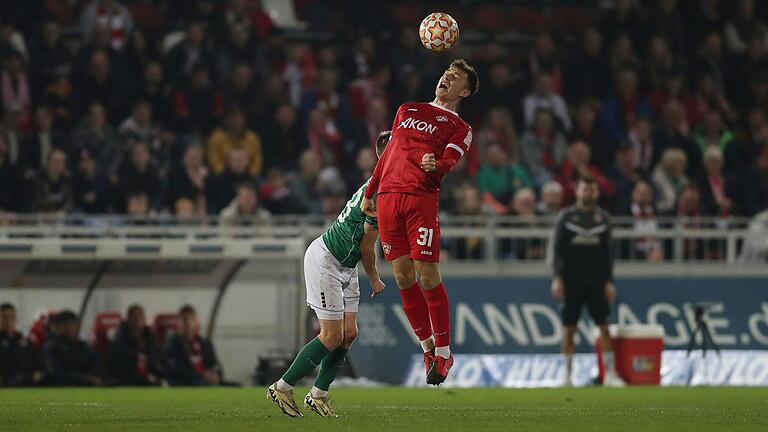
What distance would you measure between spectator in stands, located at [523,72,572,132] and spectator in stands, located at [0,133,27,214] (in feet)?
25.4

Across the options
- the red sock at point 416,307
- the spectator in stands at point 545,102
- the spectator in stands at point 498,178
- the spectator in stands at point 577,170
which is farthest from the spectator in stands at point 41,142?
the red sock at point 416,307

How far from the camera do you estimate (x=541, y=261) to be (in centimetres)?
1912

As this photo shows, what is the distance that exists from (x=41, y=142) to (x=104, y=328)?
3.63m

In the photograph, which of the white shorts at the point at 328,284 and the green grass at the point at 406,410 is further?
the white shorts at the point at 328,284

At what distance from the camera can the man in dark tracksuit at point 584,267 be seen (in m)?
17.5

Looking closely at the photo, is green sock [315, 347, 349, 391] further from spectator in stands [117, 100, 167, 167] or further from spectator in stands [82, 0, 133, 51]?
spectator in stands [82, 0, 133, 51]

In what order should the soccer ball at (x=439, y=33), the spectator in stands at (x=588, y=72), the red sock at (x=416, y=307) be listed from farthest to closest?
the spectator in stands at (x=588, y=72) < the soccer ball at (x=439, y=33) < the red sock at (x=416, y=307)

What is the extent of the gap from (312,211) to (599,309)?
13.9ft

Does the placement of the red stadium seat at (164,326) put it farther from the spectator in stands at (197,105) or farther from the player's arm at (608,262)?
the player's arm at (608,262)

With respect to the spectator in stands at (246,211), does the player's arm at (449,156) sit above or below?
above

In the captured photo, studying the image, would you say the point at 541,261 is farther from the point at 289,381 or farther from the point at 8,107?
the point at 289,381

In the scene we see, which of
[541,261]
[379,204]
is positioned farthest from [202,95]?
[379,204]

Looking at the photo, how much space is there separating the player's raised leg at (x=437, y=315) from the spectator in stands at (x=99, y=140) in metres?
9.67

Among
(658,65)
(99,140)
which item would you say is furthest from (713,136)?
(99,140)
